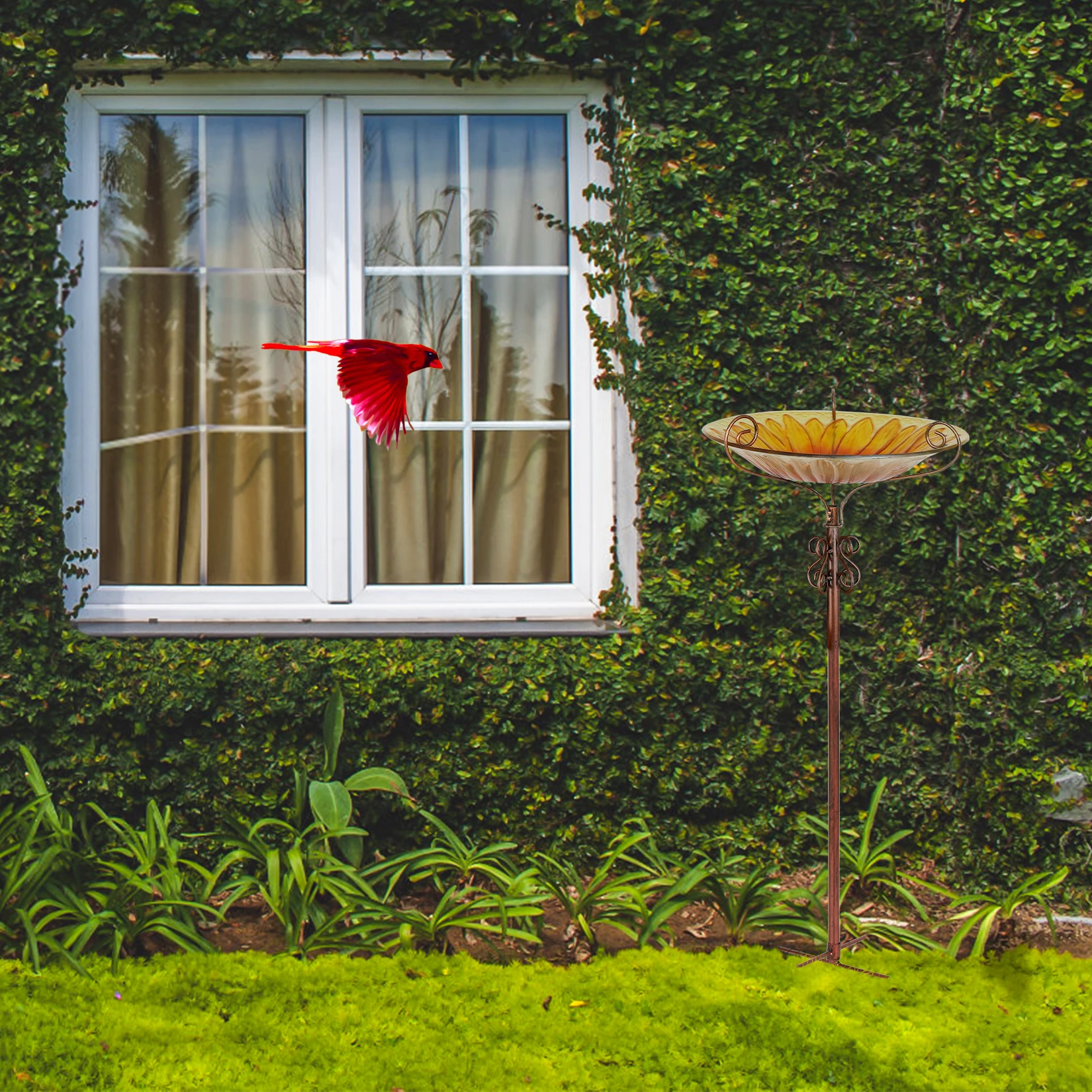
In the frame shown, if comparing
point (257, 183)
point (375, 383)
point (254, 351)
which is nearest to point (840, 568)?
point (375, 383)

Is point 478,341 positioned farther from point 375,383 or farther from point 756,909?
point 756,909

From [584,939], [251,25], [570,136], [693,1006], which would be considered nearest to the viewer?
[693,1006]

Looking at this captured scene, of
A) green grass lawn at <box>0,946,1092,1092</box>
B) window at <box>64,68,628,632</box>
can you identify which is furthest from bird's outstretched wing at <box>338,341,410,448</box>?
green grass lawn at <box>0,946,1092,1092</box>

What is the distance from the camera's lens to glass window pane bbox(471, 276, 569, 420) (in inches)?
139

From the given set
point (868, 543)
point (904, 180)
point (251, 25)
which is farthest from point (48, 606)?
point (904, 180)

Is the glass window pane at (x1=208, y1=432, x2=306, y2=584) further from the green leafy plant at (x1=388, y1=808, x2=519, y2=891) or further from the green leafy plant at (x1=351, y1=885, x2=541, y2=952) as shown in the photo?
the green leafy plant at (x1=351, y1=885, x2=541, y2=952)

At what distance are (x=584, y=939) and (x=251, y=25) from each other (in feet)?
10.1

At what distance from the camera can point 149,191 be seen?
11.4 ft

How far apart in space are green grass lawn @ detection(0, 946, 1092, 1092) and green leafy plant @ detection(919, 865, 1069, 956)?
0.07 metres

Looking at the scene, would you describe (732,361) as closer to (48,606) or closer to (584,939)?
(584,939)

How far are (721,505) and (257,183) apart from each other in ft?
6.53

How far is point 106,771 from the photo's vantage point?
332 centimetres

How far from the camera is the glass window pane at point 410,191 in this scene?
3482 mm

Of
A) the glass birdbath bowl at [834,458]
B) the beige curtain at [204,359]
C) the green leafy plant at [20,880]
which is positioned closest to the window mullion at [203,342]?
the beige curtain at [204,359]
